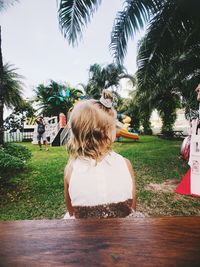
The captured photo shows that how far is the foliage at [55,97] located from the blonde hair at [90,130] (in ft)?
69.0

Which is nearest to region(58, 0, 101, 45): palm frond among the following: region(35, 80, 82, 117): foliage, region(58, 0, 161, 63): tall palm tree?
region(58, 0, 161, 63): tall palm tree

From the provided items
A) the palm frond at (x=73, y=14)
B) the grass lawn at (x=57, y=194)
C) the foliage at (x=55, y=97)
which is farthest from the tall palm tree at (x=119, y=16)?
the foliage at (x=55, y=97)

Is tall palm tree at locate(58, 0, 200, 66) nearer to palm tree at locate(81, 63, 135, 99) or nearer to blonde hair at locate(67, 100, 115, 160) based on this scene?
blonde hair at locate(67, 100, 115, 160)

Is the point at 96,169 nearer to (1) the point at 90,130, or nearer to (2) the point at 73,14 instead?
(1) the point at 90,130

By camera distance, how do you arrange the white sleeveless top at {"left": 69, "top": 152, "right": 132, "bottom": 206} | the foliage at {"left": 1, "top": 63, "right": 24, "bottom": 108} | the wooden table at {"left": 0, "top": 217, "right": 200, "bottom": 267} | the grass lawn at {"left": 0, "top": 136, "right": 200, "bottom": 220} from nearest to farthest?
1. the wooden table at {"left": 0, "top": 217, "right": 200, "bottom": 267}
2. the white sleeveless top at {"left": 69, "top": 152, "right": 132, "bottom": 206}
3. the grass lawn at {"left": 0, "top": 136, "right": 200, "bottom": 220}
4. the foliage at {"left": 1, "top": 63, "right": 24, "bottom": 108}

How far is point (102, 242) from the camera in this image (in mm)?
723

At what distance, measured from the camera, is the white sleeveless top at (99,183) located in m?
1.39

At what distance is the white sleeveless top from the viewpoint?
1.39m

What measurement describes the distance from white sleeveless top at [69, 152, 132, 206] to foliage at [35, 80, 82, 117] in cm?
2119

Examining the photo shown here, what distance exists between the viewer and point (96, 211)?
1.38 meters

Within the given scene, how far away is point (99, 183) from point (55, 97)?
21.4 m

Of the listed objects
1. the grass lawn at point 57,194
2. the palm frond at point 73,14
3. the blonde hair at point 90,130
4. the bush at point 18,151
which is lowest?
the grass lawn at point 57,194

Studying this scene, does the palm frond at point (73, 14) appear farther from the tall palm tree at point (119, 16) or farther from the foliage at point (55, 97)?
the foliage at point (55, 97)

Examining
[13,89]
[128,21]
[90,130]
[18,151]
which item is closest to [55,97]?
[13,89]
